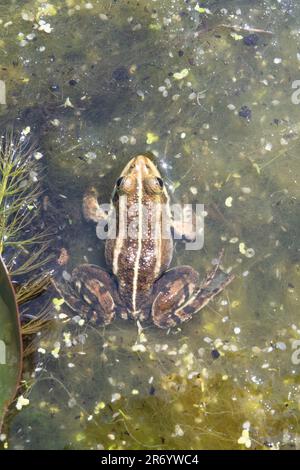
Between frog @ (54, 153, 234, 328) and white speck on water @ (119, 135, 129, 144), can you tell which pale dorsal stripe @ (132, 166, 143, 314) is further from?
white speck on water @ (119, 135, 129, 144)

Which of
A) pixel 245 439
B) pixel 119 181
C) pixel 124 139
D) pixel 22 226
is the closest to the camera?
pixel 245 439

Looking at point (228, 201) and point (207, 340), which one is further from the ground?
point (228, 201)

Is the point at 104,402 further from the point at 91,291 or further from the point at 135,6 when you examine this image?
the point at 135,6

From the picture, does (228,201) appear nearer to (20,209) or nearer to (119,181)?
(119,181)

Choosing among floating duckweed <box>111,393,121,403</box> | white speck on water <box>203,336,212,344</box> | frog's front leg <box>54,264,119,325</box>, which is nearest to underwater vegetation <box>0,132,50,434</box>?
frog's front leg <box>54,264,119,325</box>

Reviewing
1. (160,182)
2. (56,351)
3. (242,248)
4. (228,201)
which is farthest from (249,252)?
(56,351)

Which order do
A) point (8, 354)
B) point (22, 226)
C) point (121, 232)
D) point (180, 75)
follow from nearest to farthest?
point (8, 354)
point (121, 232)
point (22, 226)
point (180, 75)
